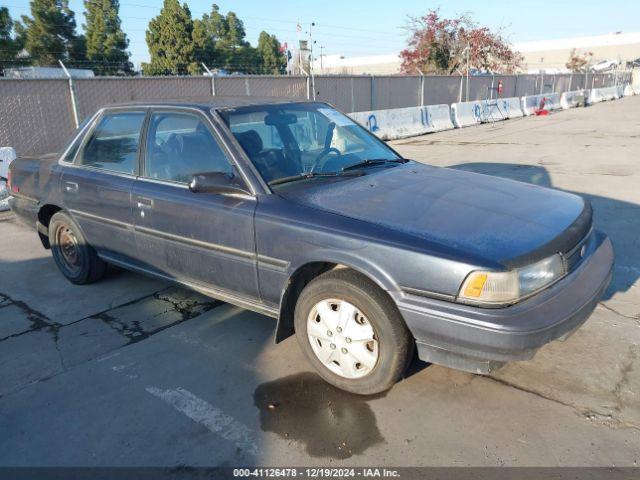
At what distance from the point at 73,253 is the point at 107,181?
1.12 m

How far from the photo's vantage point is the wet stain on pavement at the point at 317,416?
8.52 ft

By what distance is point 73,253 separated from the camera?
483cm

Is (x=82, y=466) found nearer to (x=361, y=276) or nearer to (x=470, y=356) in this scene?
(x=361, y=276)

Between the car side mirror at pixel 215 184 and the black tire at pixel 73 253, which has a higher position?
the car side mirror at pixel 215 184

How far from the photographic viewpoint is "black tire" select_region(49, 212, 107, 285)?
15.2 feet

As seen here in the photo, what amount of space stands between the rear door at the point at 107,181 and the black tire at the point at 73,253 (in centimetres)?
15

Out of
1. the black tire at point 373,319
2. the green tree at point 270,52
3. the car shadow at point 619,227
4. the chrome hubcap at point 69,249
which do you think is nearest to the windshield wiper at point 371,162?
the black tire at point 373,319

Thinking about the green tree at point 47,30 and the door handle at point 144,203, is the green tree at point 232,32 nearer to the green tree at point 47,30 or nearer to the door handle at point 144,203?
the green tree at point 47,30

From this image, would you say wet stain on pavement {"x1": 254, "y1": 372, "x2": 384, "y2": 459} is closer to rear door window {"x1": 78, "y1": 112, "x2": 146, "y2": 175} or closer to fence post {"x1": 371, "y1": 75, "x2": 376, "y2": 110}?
rear door window {"x1": 78, "y1": 112, "x2": 146, "y2": 175}

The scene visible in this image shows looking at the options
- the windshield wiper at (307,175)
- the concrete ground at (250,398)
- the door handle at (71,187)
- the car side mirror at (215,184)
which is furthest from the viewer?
the door handle at (71,187)

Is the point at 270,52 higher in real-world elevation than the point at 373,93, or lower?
higher

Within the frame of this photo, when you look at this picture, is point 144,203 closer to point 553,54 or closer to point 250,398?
point 250,398

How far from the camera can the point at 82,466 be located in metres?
2.49

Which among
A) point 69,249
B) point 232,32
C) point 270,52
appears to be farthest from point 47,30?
point 69,249
